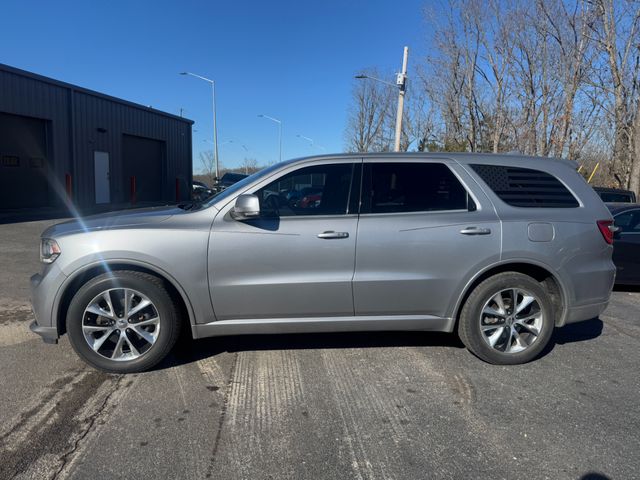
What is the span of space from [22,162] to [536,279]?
19.8m

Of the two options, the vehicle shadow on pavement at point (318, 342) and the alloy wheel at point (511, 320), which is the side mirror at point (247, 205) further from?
the alloy wheel at point (511, 320)

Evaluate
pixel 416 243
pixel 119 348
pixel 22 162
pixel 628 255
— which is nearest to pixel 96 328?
pixel 119 348

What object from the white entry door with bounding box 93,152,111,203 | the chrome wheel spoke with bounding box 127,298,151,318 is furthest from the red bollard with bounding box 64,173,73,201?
the chrome wheel spoke with bounding box 127,298,151,318

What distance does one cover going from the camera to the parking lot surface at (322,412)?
2.71 m

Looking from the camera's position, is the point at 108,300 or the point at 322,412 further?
the point at 108,300

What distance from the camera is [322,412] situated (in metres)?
3.29

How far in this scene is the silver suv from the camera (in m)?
3.71

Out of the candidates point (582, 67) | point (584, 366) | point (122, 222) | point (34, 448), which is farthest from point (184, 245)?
point (582, 67)

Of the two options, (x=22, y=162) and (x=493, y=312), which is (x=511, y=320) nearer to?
(x=493, y=312)

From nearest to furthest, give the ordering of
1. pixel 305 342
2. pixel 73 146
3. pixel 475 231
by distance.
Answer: pixel 475 231, pixel 305 342, pixel 73 146

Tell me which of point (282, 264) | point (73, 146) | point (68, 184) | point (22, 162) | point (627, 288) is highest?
point (73, 146)

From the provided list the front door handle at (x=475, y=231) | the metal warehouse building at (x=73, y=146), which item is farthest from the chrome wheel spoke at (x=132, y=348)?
the metal warehouse building at (x=73, y=146)

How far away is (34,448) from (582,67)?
81.3ft

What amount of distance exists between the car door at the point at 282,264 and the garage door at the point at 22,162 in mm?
17637
